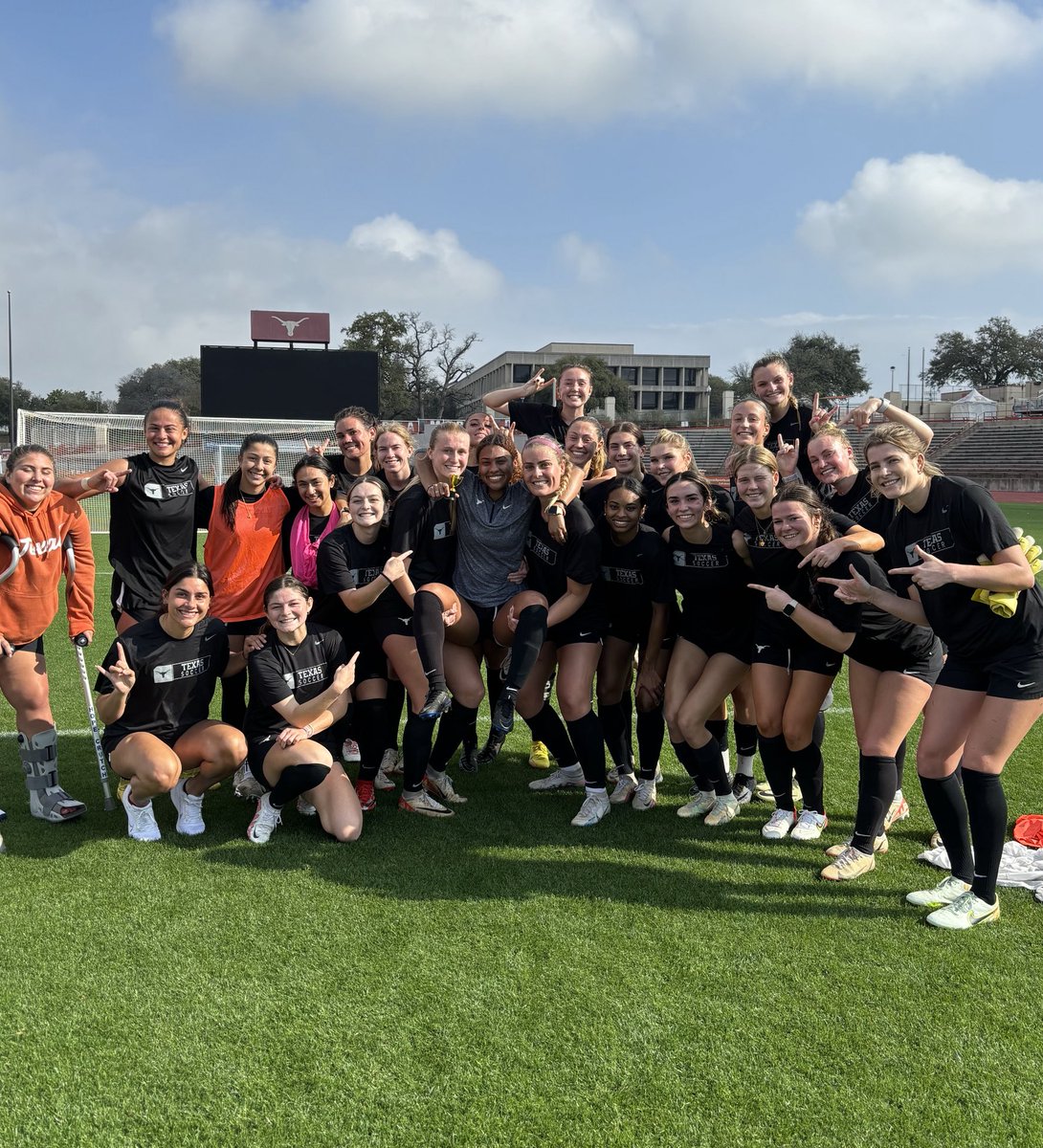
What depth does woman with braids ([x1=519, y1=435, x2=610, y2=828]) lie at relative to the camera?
4453 mm

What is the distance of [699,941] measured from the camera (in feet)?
11.0

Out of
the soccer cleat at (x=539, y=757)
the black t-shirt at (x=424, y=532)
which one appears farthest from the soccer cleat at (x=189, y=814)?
the soccer cleat at (x=539, y=757)

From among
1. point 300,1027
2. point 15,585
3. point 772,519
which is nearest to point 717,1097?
point 300,1027

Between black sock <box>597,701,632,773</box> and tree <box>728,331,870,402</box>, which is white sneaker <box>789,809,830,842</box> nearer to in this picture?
black sock <box>597,701,632,773</box>

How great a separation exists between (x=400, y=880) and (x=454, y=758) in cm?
176

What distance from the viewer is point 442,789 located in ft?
15.9

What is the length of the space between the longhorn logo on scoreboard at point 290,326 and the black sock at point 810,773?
35881 mm

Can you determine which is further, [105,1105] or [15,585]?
[15,585]

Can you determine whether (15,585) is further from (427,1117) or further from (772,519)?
(772,519)

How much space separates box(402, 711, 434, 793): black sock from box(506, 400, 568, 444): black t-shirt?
2.37m

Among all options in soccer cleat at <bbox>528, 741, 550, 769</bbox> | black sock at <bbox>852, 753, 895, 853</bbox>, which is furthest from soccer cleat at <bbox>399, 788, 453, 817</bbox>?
black sock at <bbox>852, 753, 895, 853</bbox>

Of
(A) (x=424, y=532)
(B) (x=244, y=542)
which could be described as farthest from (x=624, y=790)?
(B) (x=244, y=542)

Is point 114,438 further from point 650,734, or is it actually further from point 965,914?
point 965,914

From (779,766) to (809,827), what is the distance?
1.05ft
